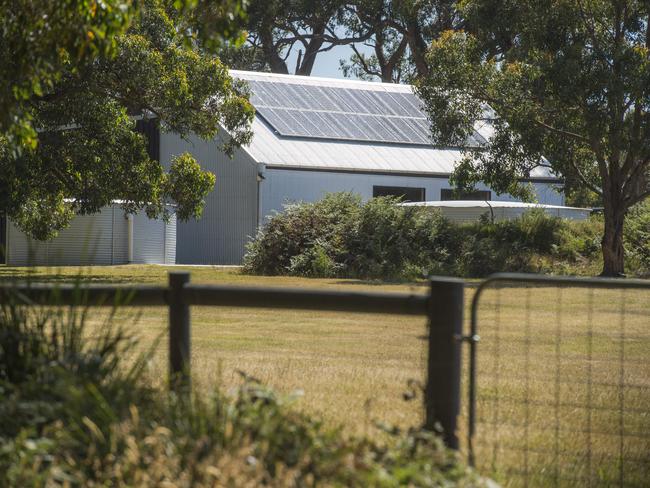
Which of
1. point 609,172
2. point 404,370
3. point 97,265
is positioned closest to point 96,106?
point 97,265

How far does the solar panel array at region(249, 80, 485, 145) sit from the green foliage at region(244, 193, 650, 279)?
6830mm

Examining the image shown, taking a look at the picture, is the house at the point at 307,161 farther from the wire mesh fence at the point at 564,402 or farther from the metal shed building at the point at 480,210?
the wire mesh fence at the point at 564,402

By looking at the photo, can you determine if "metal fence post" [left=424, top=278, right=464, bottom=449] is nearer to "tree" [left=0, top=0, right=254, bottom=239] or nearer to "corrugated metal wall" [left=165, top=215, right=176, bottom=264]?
"tree" [left=0, top=0, right=254, bottom=239]

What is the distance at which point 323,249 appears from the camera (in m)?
A: 34.5

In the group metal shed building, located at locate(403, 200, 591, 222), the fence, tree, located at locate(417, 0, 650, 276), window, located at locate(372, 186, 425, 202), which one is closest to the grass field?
the fence

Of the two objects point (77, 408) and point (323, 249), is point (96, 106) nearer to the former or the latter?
point (323, 249)

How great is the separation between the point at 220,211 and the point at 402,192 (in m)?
6.91

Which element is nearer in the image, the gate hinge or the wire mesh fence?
the gate hinge

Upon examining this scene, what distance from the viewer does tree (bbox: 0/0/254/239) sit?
91.2 ft

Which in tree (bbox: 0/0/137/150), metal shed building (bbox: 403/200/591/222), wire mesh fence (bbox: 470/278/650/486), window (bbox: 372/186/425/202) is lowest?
wire mesh fence (bbox: 470/278/650/486)

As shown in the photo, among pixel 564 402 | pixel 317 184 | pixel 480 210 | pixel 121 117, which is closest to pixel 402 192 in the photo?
pixel 317 184

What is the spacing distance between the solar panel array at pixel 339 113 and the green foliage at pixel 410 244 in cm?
683

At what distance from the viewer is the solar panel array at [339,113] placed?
43469 mm

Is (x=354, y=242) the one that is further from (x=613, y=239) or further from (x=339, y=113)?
(x=339, y=113)
